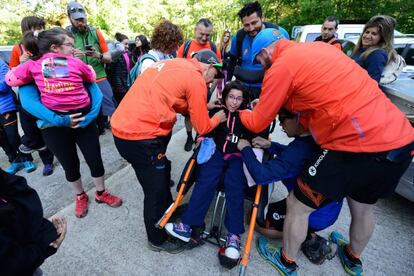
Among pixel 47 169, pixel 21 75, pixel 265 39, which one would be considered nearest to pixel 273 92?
pixel 265 39

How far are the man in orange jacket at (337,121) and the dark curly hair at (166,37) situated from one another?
4.18ft

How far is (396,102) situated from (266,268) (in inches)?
83.1

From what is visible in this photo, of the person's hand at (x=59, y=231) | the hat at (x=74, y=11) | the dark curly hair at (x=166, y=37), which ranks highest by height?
the hat at (x=74, y=11)

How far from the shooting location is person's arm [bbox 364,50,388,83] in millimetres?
2664

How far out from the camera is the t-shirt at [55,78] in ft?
6.88

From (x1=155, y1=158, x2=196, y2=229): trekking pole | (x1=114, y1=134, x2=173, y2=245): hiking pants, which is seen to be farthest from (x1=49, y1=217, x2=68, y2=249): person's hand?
(x1=155, y1=158, x2=196, y2=229): trekking pole

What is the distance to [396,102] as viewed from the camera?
254 cm

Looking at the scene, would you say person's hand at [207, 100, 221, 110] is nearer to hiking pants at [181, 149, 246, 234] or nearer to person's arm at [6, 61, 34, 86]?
hiking pants at [181, 149, 246, 234]

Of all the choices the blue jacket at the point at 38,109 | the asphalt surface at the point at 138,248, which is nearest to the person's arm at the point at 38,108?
the blue jacket at the point at 38,109

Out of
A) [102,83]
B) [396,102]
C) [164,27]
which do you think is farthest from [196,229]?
[102,83]

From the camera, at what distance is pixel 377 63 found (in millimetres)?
2672

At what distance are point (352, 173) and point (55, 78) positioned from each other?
241 centimetres

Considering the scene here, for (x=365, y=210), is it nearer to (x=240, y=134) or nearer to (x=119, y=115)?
(x=240, y=134)

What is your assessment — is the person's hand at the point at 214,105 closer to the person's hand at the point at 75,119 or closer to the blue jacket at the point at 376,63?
the person's hand at the point at 75,119
